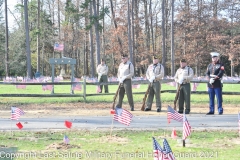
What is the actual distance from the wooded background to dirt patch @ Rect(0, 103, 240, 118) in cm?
2399

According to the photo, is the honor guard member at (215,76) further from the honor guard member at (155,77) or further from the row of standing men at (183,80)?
the honor guard member at (155,77)

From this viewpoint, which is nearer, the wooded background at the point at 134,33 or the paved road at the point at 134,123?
the paved road at the point at 134,123

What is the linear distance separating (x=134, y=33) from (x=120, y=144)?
149ft

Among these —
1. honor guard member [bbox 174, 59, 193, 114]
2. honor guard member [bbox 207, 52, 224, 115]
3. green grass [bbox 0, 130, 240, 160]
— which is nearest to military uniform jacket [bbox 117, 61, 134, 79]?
honor guard member [bbox 174, 59, 193, 114]

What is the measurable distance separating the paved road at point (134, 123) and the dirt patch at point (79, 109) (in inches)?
46.8

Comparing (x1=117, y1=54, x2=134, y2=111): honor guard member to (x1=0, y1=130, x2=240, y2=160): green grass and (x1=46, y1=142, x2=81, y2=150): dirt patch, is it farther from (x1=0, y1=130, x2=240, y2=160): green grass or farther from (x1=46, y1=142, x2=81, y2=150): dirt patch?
(x1=46, y1=142, x2=81, y2=150): dirt patch

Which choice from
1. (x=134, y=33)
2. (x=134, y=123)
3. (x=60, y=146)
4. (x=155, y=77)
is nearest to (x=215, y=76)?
(x=155, y=77)

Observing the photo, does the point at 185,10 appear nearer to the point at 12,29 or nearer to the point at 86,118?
the point at 12,29

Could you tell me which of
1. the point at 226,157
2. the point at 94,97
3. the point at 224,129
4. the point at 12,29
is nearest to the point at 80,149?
the point at 226,157

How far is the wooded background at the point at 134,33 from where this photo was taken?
153 ft

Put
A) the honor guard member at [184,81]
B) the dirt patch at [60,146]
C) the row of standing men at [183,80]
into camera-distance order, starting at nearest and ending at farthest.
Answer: the dirt patch at [60,146] < the row of standing men at [183,80] < the honor guard member at [184,81]

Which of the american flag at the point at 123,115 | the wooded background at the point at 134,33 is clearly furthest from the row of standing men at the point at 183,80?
the wooded background at the point at 134,33

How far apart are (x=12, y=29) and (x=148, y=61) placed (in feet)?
79.5

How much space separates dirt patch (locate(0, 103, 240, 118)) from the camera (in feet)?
44.0
